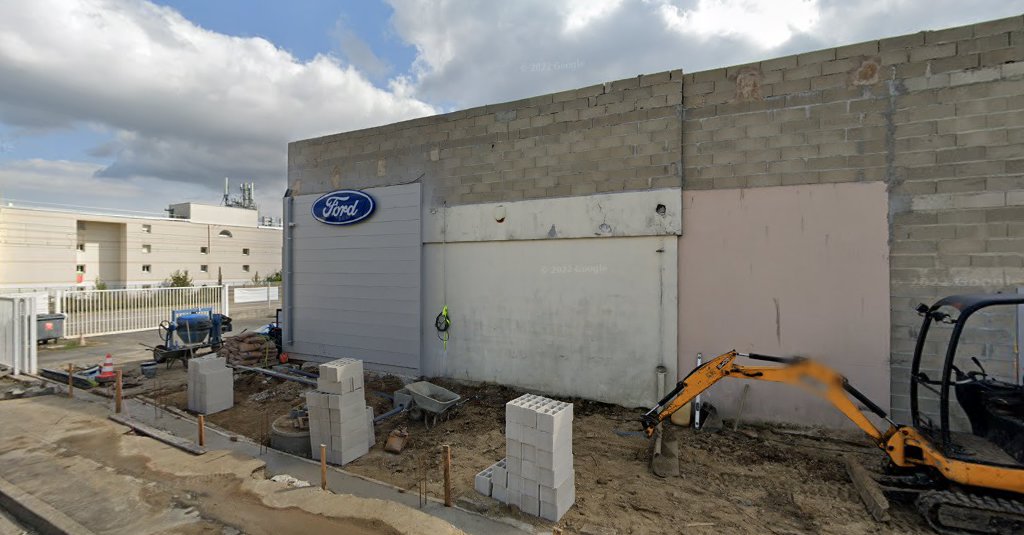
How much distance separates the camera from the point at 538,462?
17.6ft

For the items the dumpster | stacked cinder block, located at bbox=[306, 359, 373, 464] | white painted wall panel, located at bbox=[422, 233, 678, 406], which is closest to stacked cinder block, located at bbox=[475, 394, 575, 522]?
stacked cinder block, located at bbox=[306, 359, 373, 464]

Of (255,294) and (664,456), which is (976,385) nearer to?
(664,456)

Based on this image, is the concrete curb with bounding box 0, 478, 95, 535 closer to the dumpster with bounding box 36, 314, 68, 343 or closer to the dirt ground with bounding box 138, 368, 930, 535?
the dirt ground with bounding box 138, 368, 930, 535

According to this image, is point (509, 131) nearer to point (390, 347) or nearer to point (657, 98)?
point (657, 98)

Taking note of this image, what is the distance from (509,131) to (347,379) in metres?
6.43

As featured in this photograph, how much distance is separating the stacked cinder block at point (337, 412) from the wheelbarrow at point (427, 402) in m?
1.33

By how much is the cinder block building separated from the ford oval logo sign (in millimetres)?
265

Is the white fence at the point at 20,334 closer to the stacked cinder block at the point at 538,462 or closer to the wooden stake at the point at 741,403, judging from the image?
the stacked cinder block at the point at 538,462

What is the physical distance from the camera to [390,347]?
12.1 m

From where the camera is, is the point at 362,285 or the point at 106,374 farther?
the point at 362,285

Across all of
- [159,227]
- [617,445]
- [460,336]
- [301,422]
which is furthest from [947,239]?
[159,227]

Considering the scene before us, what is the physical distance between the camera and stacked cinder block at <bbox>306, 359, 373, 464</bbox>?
6.92m

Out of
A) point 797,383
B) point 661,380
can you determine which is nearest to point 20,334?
point 661,380

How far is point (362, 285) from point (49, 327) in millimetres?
13208
